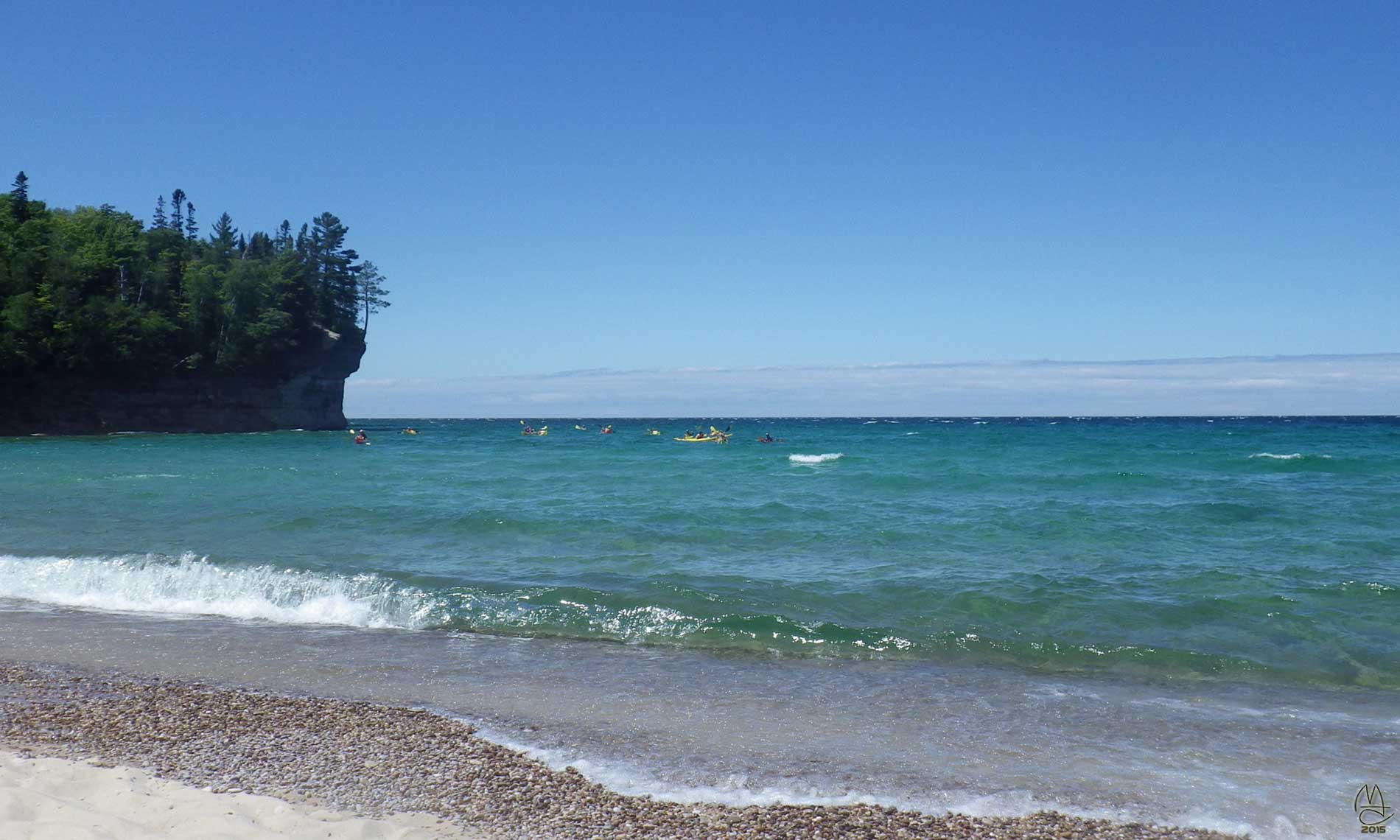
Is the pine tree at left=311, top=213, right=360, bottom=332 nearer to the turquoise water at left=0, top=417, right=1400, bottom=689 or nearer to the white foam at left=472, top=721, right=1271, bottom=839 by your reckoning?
the turquoise water at left=0, top=417, right=1400, bottom=689

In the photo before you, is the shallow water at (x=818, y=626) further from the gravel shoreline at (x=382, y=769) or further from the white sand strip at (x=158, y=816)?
the white sand strip at (x=158, y=816)

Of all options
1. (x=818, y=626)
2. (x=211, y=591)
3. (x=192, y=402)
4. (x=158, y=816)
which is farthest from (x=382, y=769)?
(x=192, y=402)

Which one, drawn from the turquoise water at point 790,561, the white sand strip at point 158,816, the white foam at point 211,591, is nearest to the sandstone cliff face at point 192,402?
the turquoise water at point 790,561

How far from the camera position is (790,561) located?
13.8 metres

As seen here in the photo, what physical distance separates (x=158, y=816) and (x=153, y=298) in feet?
276

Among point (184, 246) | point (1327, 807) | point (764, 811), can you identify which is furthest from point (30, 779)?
point (184, 246)

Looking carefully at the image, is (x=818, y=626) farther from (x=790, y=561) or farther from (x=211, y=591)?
(x=211, y=591)

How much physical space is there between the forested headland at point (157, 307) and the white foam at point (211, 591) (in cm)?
6057

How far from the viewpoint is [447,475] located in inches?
1250

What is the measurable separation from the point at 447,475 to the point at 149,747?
26.4 meters

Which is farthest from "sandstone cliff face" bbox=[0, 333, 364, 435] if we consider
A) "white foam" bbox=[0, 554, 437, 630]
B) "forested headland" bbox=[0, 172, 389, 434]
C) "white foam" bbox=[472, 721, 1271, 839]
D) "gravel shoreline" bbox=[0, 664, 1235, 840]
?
"white foam" bbox=[472, 721, 1271, 839]

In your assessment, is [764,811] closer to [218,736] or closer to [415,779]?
[415,779]

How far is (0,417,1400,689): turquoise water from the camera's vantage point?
31.5 ft

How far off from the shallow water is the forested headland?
49.4 meters
